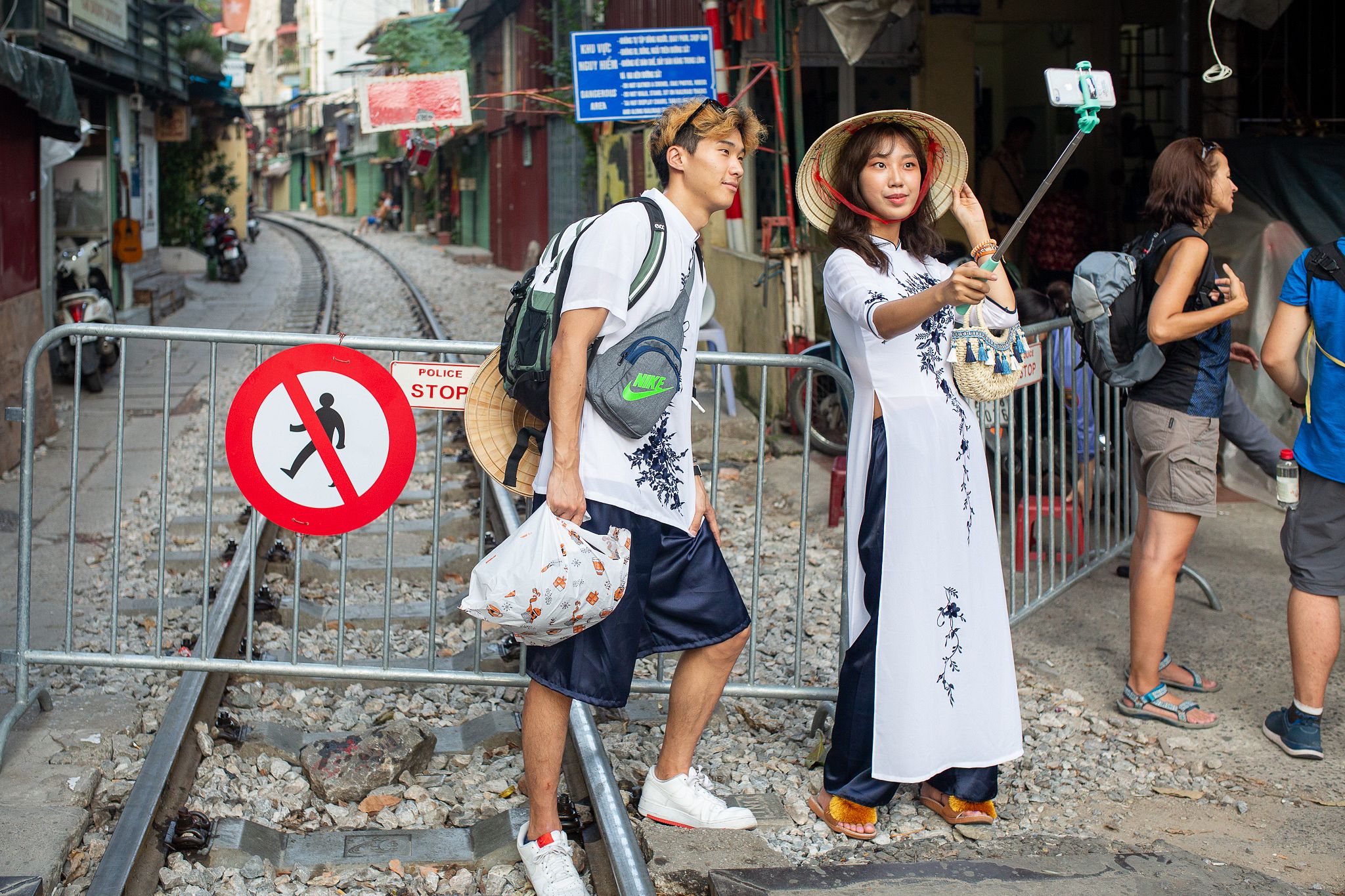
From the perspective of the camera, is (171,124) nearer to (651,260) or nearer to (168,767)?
(168,767)

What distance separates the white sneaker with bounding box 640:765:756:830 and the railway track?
120 millimetres

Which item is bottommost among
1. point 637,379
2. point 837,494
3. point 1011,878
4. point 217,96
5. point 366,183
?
point 1011,878

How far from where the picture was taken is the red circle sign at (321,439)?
4086 mm

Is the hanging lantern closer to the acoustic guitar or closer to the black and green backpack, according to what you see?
the acoustic guitar

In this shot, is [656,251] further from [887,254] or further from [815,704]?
[815,704]

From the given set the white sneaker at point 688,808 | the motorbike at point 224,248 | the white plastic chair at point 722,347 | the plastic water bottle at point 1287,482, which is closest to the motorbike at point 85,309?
the white plastic chair at point 722,347

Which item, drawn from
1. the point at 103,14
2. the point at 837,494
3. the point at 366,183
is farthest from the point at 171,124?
the point at 366,183

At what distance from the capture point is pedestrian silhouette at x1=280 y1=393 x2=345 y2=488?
4105 mm

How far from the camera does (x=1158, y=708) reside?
4512mm

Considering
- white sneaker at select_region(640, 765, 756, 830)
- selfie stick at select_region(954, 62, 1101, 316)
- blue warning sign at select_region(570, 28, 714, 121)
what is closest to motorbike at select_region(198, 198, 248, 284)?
blue warning sign at select_region(570, 28, 714, 121)

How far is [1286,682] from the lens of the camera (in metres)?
4.87

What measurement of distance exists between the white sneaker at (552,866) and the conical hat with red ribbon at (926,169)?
1.77 m

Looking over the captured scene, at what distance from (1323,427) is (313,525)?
320cm

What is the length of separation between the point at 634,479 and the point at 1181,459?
83.6 inches
